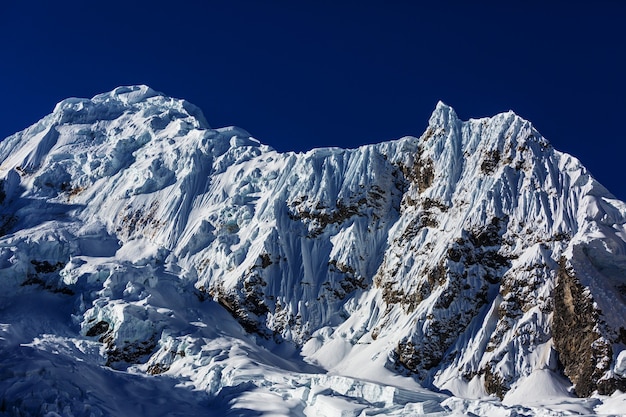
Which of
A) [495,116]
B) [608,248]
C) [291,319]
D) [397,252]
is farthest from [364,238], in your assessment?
[608,248]

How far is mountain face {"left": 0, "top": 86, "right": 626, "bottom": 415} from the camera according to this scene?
7306cm

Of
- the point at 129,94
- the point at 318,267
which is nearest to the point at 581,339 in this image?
the point at 318,267

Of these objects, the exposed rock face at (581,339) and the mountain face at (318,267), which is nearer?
the exposed rock face at (581,339)

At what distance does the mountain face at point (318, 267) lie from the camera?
240ft

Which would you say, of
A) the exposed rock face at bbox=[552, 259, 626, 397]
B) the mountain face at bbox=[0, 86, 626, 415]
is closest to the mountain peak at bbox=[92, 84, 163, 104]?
the mountain face at bbox=[0, 86, 626, 415]

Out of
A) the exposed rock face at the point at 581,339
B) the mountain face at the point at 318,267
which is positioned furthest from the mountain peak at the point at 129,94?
the exposed rock face at the point at 581,339

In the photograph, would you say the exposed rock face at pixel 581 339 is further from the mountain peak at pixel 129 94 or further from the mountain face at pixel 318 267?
the mountain peak at pixel 129 94

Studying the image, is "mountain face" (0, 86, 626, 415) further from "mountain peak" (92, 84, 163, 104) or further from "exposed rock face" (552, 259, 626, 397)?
"mountain peak" (92, 84, 163, 104)

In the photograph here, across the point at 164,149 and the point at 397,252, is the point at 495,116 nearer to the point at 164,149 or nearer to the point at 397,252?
the point at 397,252

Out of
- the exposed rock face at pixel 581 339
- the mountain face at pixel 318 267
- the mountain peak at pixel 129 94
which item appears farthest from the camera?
the mountain peak at pixel 129 94

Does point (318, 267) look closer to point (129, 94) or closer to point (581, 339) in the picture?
point (581, 339)

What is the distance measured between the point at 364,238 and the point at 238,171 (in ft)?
96.2

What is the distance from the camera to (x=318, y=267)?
100562 mm

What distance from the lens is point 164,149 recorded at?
419ft
